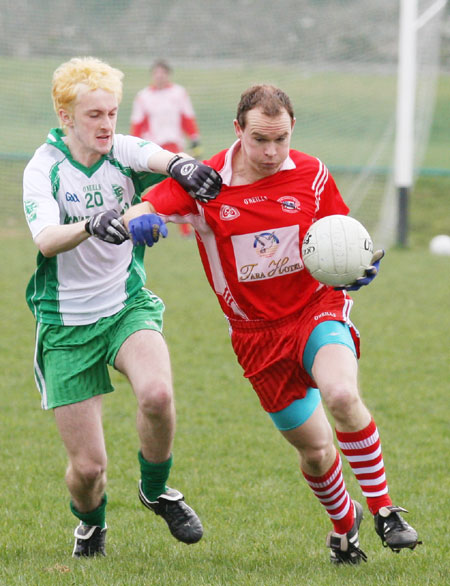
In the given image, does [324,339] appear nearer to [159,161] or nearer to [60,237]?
[159,161]

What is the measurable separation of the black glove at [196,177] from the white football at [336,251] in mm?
477

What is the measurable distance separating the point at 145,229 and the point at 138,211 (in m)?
0.33

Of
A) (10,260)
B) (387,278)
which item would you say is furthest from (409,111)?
(10,260)

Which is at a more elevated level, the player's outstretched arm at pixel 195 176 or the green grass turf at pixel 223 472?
the player's outstretched arm at pixel 195 176

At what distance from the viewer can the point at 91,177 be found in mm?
4465

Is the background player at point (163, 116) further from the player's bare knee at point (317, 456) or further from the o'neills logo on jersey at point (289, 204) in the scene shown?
the player's bare knee at point (317, 456)

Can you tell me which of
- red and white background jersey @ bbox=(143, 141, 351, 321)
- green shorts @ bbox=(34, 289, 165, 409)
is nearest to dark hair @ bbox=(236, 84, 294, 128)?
Answer: red and white background jersey @ bbox=(143, 141, 351, 321)

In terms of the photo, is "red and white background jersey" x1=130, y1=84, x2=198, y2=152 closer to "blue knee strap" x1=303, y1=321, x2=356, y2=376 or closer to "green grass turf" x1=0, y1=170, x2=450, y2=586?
"green grass turf" x1=0, y1=170, x2=450, y2=586

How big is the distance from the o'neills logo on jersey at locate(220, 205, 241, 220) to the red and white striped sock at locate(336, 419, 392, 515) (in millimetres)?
1103

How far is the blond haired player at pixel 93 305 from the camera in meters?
4.35

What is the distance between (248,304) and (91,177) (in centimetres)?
95

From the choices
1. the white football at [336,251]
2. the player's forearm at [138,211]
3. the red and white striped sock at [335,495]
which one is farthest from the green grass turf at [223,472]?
the player's forearm at [138,211]

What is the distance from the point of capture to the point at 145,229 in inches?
154

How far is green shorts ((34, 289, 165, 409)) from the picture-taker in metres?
4.45
